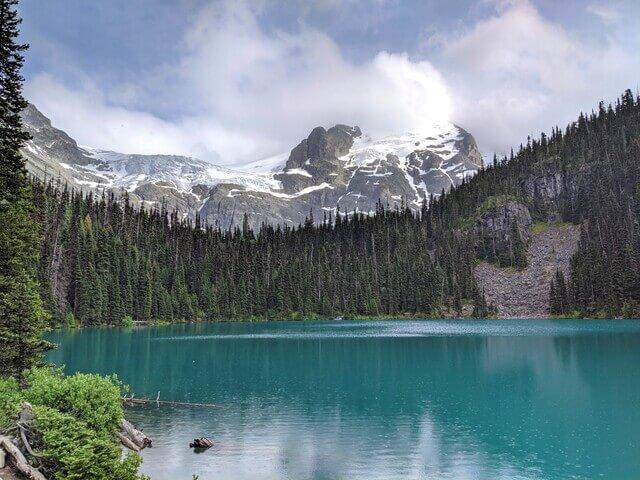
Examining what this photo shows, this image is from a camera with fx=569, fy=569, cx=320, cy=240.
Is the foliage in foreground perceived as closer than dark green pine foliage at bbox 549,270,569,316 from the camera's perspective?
Yes

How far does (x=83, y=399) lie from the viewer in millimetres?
26906

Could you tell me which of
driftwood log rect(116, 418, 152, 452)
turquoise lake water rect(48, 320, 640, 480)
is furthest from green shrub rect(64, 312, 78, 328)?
driftwood log rect(116, 418, 152, 452)

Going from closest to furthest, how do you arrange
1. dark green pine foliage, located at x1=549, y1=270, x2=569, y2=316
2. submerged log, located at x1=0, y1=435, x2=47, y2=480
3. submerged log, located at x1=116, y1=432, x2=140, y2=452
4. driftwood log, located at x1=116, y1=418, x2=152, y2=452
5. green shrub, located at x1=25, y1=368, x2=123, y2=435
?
submerged log, located at x1=0, y1=435, x2=47, y2=480 < green shrub, located at x1=25, y1=368, x2=123, y2=435 < submerged log, located at x1=116, y1=432, x2=140, y2=452 < driftwood log, located at x1=116, y1=418, x2=152, y2=452 < dark green pine foliage, located at x1=549, y1=270, x2=569, y2=316

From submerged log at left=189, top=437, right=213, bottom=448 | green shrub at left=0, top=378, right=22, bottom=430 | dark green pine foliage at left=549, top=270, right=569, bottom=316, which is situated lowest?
submerged log at left=189, top=437, right=213, bottom=448

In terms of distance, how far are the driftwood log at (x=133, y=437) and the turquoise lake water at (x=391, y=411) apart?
817 millimetres

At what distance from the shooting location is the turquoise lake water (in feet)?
99.1

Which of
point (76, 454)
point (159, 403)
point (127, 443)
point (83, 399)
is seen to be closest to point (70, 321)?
point (159, 403)

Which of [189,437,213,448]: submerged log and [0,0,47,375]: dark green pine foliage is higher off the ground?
[0,0,47,375]: dark green pine foliage

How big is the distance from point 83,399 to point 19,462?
6.11 metres

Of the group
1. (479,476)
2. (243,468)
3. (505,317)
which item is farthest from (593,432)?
(505,317)

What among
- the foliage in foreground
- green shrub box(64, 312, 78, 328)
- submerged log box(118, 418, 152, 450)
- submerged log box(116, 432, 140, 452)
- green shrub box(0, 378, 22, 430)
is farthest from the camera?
green shrub box(64, 312, 78, 328)

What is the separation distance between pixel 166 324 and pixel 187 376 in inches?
4694

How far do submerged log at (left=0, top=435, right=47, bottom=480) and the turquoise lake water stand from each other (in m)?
7.76

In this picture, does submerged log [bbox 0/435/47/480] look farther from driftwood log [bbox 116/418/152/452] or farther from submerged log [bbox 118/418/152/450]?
submerged log [bbox 118/418/152/450]
